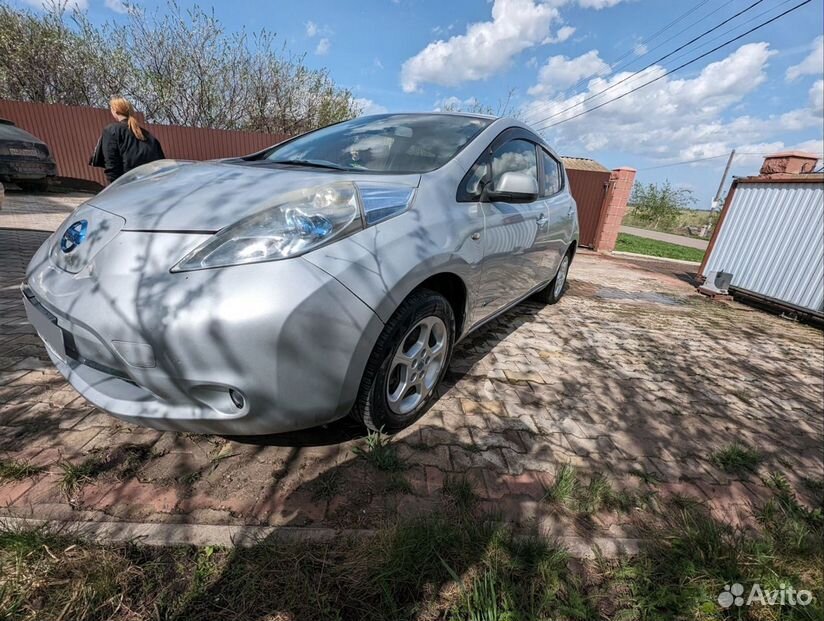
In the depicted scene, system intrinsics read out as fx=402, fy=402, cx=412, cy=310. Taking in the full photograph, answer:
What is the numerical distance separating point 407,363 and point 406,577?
0.89 m

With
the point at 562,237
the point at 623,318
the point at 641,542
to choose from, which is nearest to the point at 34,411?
the point at 641,542

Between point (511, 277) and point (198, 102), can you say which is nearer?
point (511, 277)

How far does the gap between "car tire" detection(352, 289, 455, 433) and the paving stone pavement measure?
17cm

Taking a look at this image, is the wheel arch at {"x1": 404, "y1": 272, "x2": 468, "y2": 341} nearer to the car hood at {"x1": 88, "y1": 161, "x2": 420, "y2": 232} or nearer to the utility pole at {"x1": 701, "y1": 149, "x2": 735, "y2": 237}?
the car hood at {"x1": 88, "y1": 161, "x2": 420, "y2": 232}

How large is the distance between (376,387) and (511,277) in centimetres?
150

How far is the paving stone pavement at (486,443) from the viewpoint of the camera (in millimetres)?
1553

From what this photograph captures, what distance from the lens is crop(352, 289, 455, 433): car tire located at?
1718mm

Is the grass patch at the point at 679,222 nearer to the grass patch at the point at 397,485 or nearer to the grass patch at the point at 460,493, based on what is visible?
the grass patch at the point at 460,493

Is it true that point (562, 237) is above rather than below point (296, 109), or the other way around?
below

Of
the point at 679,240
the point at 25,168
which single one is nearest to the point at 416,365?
the point at 25,168

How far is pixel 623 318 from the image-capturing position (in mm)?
4602

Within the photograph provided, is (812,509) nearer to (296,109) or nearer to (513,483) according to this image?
(513,483)

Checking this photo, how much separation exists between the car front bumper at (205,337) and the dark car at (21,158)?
398 inches

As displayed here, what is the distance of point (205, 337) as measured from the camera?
133 cm
